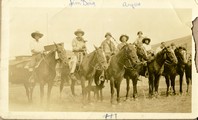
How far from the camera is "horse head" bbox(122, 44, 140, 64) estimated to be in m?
0.79

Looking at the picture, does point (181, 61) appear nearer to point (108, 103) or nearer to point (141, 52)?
point (141, 52)

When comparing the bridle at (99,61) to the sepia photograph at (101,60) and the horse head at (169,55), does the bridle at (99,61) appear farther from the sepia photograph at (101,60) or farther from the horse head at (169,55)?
the horse head at (169,55)

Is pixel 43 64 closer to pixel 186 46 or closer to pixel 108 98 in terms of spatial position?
pixel 108 98

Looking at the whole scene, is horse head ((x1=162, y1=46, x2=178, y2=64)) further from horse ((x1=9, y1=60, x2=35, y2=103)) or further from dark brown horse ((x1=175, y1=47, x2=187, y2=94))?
horse ((x1=9, y1=60, x2=35, y2=103))

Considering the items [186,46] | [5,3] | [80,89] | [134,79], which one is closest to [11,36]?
[5,3]

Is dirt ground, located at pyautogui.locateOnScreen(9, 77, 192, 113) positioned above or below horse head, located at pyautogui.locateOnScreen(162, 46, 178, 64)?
below

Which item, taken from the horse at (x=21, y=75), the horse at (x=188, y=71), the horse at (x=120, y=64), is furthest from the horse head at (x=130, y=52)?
the horse at (x=21, y=75)

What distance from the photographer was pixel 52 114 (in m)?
0.80

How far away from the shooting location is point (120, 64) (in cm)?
80

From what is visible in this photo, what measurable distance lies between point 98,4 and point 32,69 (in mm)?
223

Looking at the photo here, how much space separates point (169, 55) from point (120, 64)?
0.39 ft

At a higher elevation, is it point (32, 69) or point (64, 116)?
point (32, 69)

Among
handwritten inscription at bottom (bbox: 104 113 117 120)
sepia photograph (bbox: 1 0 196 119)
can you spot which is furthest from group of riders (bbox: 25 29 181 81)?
handwritten inscription at bottom (bbox: 104 113 117 120)

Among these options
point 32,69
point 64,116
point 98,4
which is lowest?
point 64,116
